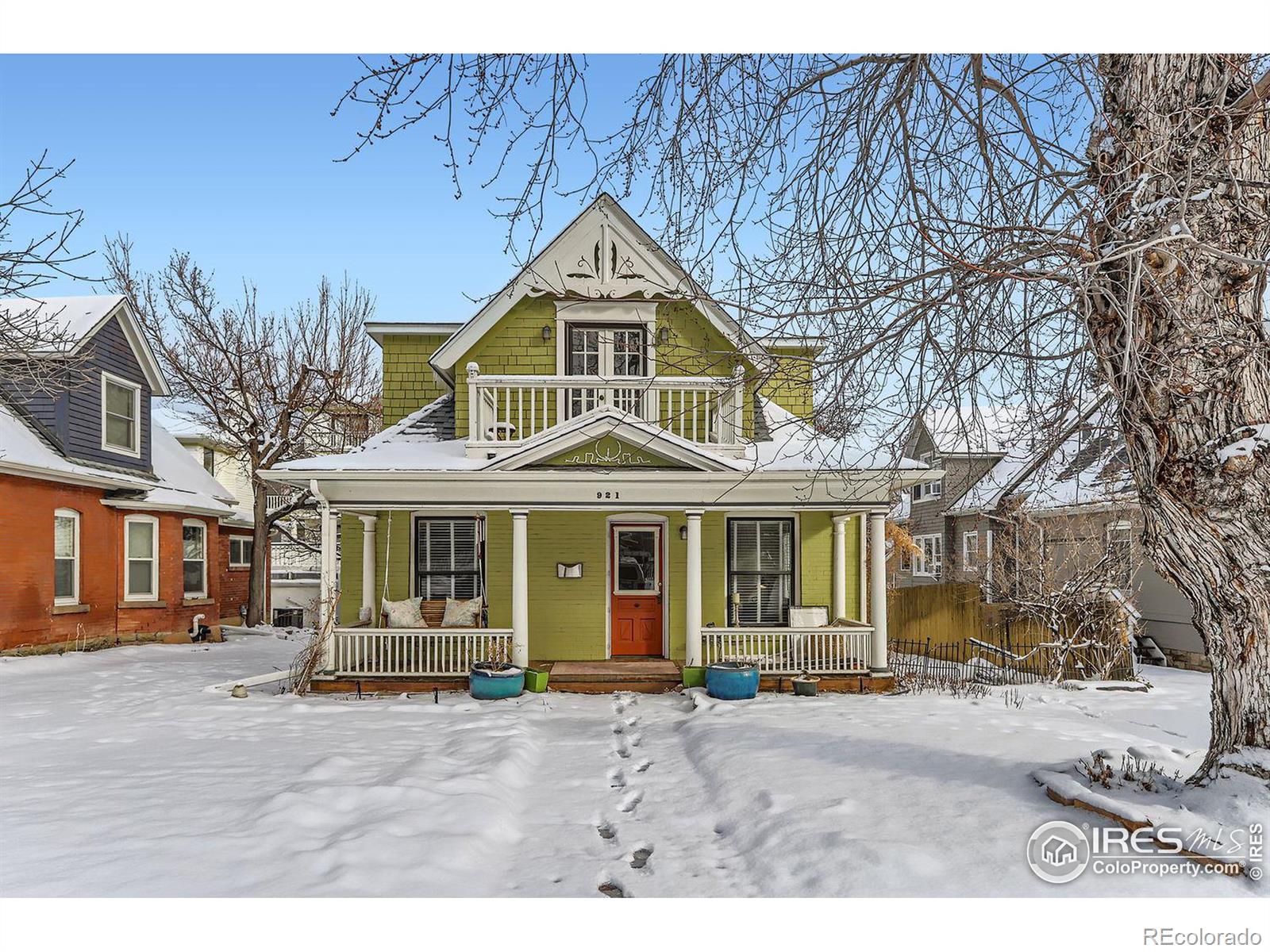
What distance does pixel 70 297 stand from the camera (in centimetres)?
1436

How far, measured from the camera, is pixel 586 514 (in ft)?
35.5

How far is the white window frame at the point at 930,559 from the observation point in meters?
23.4

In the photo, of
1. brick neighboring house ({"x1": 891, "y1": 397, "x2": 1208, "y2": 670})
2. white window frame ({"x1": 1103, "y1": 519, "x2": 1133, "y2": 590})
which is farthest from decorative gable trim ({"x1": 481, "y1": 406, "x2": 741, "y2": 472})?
white window frame ({"x1": 1103, "y1": 519, "x2": 1133, "y2": 590})

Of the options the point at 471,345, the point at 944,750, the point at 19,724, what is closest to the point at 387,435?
the point at 471,345

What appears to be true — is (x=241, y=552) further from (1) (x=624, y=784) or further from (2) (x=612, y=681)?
(1) (x=624, y=784)

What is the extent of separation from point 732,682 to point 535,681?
2469mm

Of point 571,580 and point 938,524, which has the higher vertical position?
point 938,524

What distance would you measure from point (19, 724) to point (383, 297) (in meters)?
15.4

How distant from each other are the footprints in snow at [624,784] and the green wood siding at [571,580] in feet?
5.70

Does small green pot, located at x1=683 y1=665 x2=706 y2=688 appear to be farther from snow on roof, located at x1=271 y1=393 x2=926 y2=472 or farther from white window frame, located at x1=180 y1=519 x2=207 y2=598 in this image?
white window frame, located at x1=180 y1=519 x2=207 y2=598

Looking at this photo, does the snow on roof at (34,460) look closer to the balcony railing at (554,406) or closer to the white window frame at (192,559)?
the white window frame at (192,559)

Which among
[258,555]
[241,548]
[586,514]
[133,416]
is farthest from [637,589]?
[241,548]

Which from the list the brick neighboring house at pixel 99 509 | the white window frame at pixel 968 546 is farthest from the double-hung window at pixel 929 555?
the brick neighboring house at pixel 99 509

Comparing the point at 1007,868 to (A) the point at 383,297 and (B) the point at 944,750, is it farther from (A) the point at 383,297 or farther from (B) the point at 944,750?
(A) the point at 383,297
